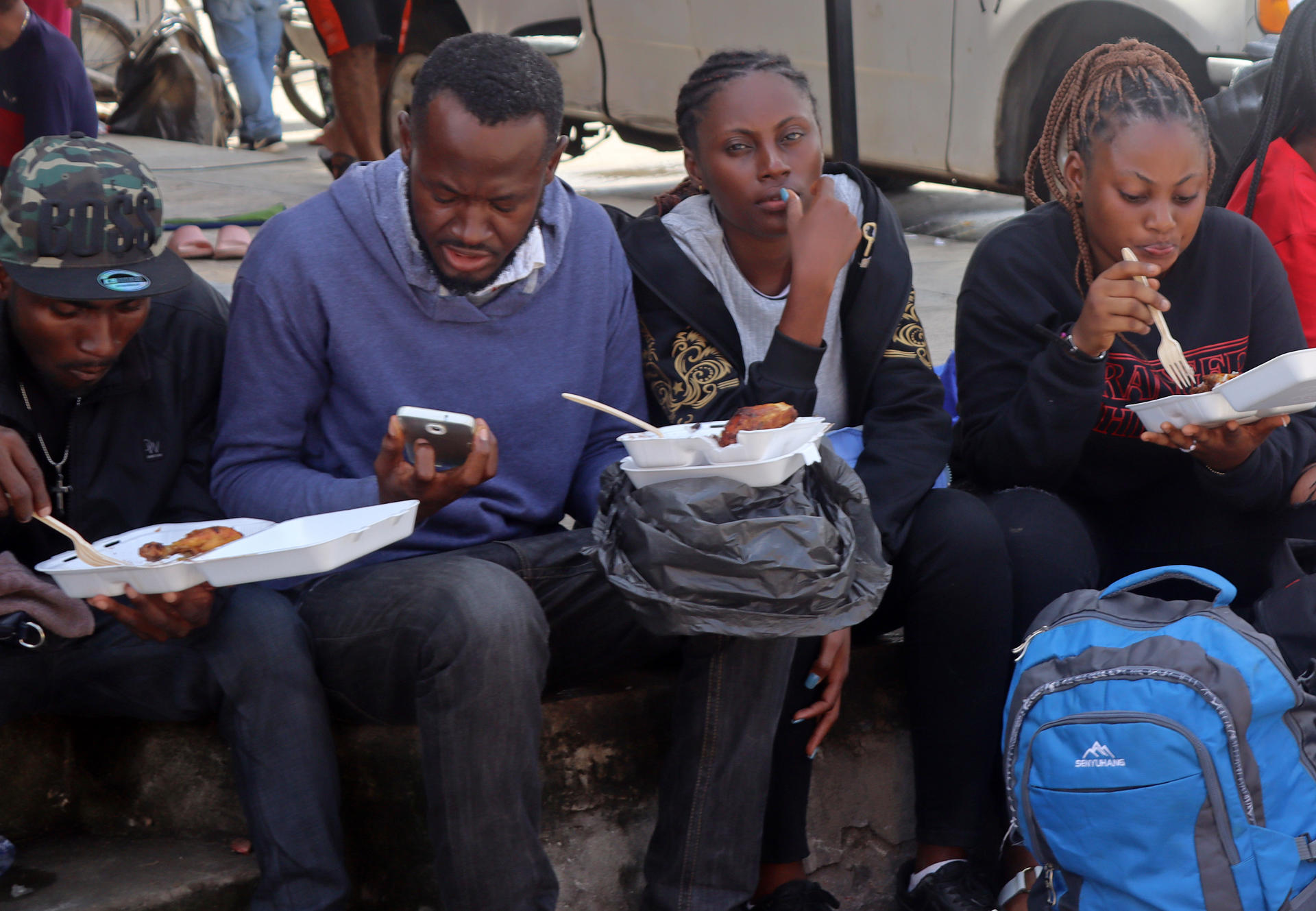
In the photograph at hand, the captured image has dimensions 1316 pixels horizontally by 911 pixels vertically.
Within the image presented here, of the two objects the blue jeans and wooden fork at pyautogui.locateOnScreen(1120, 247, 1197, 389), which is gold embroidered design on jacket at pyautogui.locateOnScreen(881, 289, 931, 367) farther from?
the blue jeans

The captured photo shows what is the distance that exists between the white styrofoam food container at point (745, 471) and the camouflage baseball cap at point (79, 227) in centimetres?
78

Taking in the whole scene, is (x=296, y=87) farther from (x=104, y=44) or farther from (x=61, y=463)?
(x=61, y=463)

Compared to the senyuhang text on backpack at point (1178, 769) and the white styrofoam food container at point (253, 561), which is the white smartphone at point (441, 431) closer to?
the white styrofoam food container at point (253, 561)

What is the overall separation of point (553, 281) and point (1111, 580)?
120cm

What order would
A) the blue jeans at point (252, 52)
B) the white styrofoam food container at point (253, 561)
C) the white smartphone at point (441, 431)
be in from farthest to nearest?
1. the blue jeans at point (252, 52)
2. the white smartphone at point (441, 431)
3. the white styrofoam food container at point (253, 561)

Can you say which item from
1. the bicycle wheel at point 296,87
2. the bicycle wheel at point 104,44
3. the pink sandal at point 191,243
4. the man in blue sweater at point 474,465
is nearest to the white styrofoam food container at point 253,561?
the man in blue sweater at point 474,465

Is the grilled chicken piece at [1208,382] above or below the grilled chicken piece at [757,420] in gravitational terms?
below

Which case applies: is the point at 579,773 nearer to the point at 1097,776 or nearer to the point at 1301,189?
the point at 1097,776

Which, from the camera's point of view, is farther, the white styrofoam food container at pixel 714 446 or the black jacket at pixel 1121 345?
the black jacket at pixel 1121 345

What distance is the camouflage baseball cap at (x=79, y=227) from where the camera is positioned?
6.48ft

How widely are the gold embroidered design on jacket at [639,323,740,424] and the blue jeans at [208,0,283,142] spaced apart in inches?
296

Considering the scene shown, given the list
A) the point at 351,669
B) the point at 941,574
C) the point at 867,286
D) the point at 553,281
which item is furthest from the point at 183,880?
the point at 867,286

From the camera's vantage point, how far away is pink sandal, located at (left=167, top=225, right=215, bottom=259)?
4.88 m

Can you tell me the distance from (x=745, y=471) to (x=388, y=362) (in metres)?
0.64
